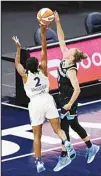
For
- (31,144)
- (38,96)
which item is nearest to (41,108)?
(38,96)

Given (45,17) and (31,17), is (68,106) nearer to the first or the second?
(45,17)

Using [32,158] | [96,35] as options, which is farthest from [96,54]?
[32,158]

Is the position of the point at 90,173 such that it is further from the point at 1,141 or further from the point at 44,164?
the point at 1,141

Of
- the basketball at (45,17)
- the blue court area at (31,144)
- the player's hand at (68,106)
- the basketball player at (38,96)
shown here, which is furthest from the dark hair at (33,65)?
the blue court area at (31,144)

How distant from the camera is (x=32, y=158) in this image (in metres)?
10.9

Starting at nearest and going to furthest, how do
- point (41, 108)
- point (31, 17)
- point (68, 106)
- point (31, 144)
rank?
point (68, 106) < point (41, 108) < point (31, 144) < point (31, 17)

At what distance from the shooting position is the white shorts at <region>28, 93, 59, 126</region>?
9.30 metres

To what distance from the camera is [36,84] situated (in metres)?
9.31

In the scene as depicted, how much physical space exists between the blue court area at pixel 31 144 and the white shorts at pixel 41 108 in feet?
4.00

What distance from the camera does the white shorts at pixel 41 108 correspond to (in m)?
9.30

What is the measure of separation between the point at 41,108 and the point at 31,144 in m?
2.45

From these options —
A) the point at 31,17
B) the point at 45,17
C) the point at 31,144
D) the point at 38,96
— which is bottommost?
the point at 31,17

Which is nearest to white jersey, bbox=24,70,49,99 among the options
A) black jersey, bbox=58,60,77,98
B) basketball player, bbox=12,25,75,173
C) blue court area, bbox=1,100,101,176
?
basketball player, bbox=12,25,75,173

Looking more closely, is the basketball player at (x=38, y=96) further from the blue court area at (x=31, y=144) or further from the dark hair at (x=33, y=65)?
the blue court area at (x=31, y=144)
